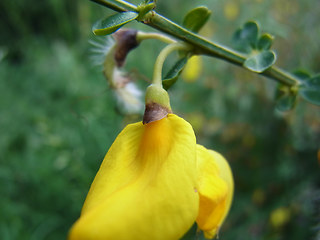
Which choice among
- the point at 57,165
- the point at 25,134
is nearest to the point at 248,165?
the point at 57,165

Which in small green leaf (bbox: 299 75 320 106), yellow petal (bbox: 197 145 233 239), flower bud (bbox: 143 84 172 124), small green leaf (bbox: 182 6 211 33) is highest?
small green leaf (bbox: 182 6 211 33)

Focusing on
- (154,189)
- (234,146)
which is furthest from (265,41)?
(234,146)

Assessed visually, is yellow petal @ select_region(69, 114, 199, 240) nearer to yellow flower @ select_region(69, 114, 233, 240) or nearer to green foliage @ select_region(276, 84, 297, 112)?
yellow flower @ select_region(69, 114, 233, 240)

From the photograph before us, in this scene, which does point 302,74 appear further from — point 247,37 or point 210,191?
point 210,191

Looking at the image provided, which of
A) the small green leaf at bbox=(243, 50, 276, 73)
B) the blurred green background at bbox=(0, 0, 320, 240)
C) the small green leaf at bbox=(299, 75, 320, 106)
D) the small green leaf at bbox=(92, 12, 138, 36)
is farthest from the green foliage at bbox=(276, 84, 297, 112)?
the blurred green background at bbox=(0, 0, 320, 240)

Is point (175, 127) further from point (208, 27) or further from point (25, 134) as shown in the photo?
point (208, 27)

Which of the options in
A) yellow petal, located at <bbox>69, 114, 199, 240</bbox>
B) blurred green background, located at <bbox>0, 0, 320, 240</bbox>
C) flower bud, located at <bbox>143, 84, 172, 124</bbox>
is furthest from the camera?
blurred green background, located at <bbox>0, 0, 320, 240</bbox>
